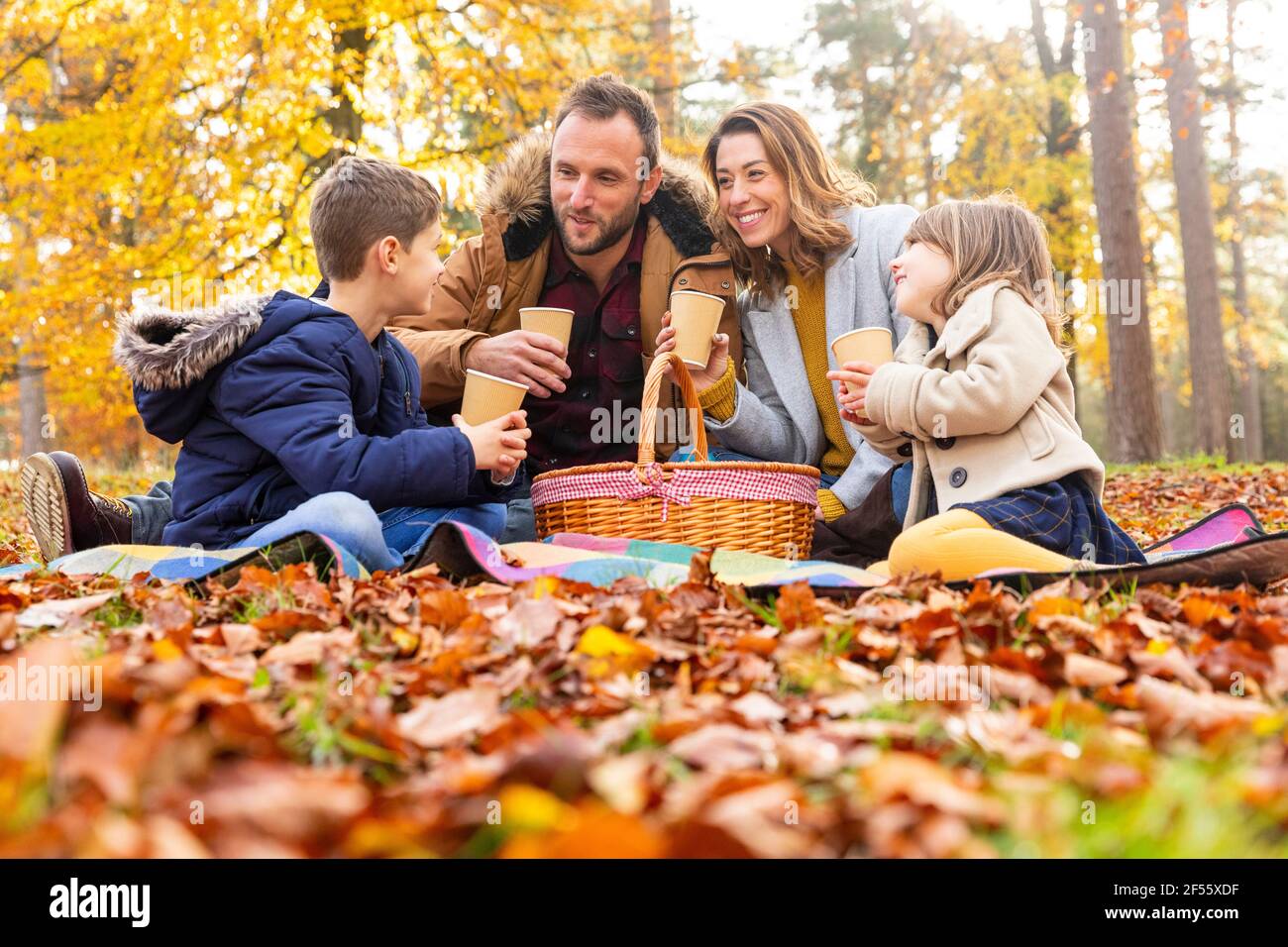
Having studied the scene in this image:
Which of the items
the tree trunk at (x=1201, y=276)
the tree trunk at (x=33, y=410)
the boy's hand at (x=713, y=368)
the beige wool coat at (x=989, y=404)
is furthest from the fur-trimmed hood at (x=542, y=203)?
the tree trunk at (x=33, y=410)

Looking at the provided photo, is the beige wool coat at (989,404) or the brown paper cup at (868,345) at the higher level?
the brown paper cup at (868,345)

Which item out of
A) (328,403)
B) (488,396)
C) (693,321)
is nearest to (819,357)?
(693,321)

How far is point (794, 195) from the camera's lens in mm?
3926

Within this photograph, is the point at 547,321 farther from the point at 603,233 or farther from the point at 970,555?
the point at 970,555

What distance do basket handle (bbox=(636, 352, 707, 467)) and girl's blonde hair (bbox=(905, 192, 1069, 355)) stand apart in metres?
0.86

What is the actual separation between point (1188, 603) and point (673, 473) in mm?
1462

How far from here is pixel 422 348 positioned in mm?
3920

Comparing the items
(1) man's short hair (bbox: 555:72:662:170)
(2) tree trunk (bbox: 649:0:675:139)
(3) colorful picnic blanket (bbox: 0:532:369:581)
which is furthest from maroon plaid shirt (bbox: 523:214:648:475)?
(2) tree trunk (bbox: 649:0:675:139)

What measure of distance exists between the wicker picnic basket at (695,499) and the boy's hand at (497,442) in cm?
25

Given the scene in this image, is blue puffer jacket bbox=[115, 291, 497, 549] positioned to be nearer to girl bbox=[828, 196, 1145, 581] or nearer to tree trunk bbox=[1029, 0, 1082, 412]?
girl bbox=[828, 196, 1145, 581]

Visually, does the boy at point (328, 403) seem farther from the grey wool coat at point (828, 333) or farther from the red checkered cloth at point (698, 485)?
the grey wool coat at point (828, 333)

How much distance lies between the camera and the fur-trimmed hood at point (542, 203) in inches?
164
